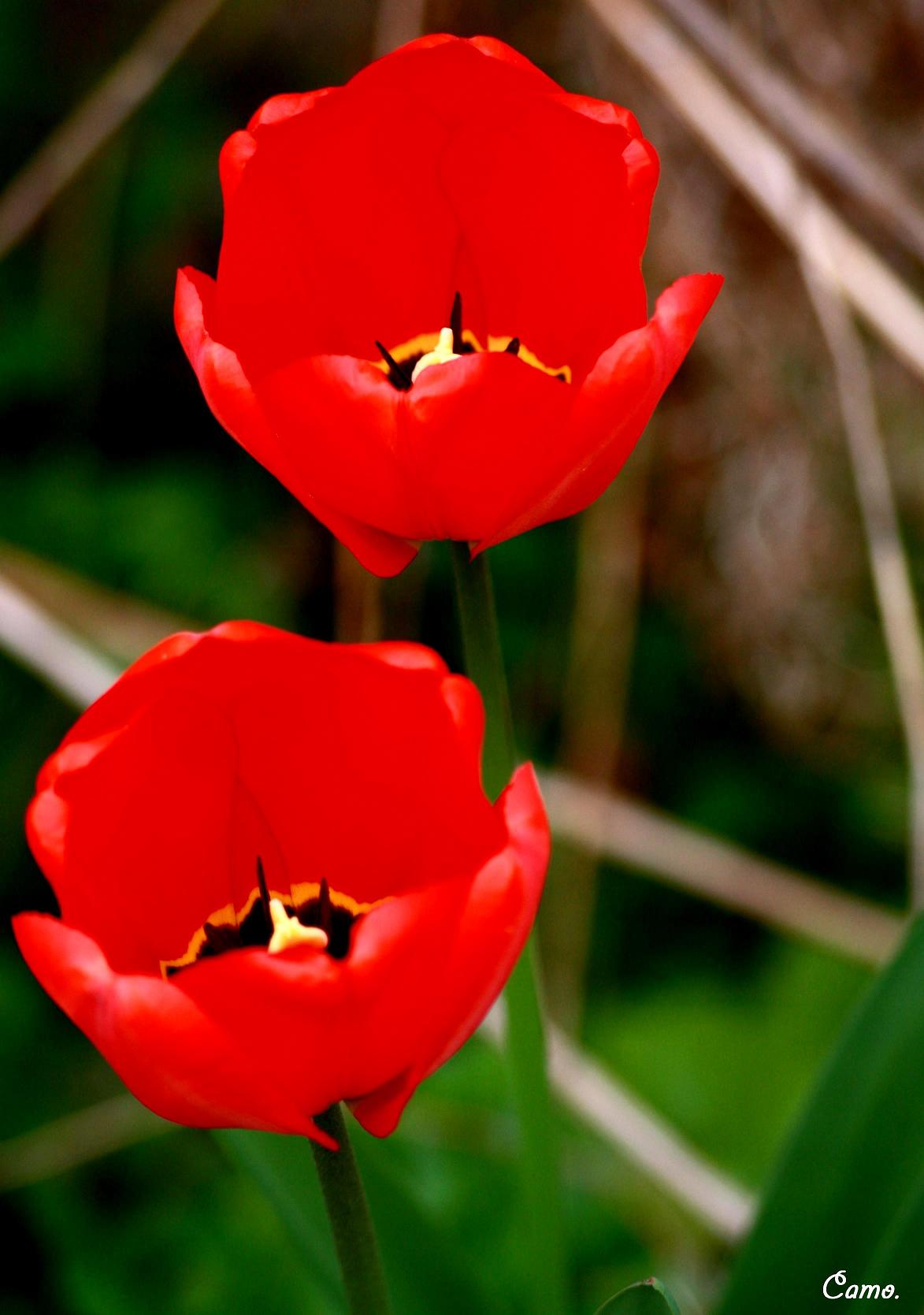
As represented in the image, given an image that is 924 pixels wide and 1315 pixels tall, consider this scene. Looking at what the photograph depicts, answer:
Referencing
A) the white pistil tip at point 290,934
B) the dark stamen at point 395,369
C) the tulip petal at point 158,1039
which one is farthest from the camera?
the dark stamen at point 395,369

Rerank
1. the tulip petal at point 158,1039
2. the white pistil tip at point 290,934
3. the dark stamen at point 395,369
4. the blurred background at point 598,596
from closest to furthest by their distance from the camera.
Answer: the tulip petal at point 158,1039
the white pistil tip at point 290,934
the dark stamen at point 395,369
the blurred background at point 598,596

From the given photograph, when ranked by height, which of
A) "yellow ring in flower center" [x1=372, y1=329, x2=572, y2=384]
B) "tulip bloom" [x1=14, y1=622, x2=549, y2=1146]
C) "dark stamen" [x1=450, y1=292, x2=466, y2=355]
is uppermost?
"dark stamen" [x1=450, y1=292, x2=466, y2=355]

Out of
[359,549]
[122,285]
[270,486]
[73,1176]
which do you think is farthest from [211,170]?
[359,549]

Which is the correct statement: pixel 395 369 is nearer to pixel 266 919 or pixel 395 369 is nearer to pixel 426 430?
pixel 426 430

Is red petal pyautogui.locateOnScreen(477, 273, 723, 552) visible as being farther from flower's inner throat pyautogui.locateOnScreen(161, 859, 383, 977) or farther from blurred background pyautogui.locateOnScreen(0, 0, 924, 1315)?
blurred background pyautogui.locateOnScreen(0, 0, 924, 1315)

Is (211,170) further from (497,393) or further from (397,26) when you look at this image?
(497,393)

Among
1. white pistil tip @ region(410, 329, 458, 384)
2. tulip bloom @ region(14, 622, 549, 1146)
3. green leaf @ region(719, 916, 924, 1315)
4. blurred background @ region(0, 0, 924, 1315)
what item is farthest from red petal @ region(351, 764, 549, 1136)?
blurred background @ region(0, 0, 924, 1315)
